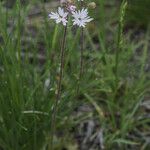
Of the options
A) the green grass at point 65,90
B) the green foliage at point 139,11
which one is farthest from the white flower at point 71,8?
the green foliage at point 139,11

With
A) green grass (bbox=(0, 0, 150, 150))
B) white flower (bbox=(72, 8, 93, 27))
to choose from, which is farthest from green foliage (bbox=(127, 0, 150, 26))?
white flower (bbox=(72, 8, 93, 27))

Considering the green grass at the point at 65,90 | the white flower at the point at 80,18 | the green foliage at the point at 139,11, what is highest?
the white flower at the point at 80,18

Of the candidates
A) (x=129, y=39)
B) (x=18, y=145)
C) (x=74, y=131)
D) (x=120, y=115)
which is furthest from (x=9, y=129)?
(x=129, y=39)

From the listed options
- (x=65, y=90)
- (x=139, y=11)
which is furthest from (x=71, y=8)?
(x=139, y=11)

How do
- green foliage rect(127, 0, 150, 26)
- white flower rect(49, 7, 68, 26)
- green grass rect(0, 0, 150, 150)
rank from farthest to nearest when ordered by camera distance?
green foliage rect(127, 0, 150, 26) → green grass rect(0, 0, 150, 150) → white flower rect(49, 7, 68, 26)

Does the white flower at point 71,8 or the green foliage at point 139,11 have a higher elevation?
the white flower at point 71,8

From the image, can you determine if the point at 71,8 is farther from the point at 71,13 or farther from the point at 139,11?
the point at 139,11

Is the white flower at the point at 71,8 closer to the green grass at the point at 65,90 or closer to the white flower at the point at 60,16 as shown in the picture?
the white flower at the point at 60,16

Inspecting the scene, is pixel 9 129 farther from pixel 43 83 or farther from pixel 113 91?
pixel 113 91

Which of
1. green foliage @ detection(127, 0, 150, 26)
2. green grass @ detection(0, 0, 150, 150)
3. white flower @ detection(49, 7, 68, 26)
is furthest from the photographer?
green foliage @ detection(127, 0, 150, 26)

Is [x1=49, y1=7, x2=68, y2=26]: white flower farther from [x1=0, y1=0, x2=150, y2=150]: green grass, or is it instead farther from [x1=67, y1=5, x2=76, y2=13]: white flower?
[x1=0, y1=0, x2=150, y2=150]: green grass
